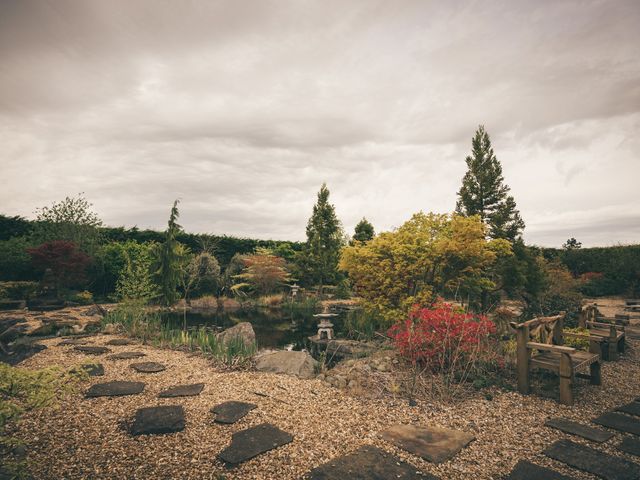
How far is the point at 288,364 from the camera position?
572cm

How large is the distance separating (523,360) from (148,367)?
5.47 metres

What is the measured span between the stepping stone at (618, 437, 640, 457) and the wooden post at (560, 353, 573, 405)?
906 mm

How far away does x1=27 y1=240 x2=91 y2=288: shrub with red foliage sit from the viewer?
12.1 m

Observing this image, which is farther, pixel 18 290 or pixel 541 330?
pixel 18 290

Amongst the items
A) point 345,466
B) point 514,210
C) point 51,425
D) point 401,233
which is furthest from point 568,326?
point 51,425

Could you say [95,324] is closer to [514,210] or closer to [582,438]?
[582,438]

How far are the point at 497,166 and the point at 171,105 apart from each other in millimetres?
13912

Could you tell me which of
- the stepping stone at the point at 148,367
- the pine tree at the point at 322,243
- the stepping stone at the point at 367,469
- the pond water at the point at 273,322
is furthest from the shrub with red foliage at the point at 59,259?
the stepping stone at the point at 367,469

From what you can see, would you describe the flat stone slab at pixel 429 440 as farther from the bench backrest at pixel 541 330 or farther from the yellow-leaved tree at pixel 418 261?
the yellow-leaved tree at pixel 418 261

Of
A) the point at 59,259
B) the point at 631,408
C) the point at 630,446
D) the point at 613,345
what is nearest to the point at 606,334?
the point at 613,345

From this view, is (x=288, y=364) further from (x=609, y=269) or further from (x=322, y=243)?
(x=609, y=269)

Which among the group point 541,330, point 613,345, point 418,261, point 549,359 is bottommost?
point 613,345

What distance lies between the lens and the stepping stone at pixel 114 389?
13.3 feet

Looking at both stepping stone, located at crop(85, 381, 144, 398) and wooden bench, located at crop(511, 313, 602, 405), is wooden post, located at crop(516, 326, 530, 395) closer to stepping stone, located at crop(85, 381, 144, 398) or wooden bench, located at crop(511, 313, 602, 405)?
wooden bench, located at crop(511, 313, 602, 405)
